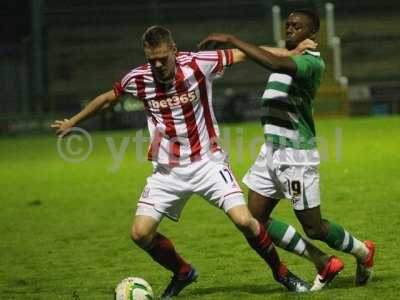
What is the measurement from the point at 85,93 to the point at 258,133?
6971 millimetres

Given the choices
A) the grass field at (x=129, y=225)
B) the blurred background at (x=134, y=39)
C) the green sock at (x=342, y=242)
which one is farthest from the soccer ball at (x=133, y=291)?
the blurred background at (x=134, y=39)

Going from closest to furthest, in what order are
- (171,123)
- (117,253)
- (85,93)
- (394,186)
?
(171,123), (117,253), (394,186), (85,93)

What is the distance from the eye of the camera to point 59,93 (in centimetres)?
2545

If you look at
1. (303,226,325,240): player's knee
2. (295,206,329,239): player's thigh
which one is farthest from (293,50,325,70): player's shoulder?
(303,226,325,240): player's knee

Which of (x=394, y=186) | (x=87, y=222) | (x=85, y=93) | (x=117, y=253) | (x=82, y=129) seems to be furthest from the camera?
(x=85, y=93)

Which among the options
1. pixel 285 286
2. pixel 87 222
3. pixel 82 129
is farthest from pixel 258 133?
pixel 285 286

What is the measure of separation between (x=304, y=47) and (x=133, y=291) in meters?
1.95

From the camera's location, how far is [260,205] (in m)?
6.78

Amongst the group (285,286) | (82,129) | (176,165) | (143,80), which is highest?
(143,80)

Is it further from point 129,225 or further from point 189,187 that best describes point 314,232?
point 129,225

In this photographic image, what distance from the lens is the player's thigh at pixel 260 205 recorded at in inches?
267

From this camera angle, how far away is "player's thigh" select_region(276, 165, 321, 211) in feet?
21.3

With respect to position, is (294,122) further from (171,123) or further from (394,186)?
(394,186)

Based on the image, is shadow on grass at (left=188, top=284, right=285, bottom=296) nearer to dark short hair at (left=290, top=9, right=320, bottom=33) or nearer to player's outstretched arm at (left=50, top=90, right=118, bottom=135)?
player's outstretched arm at (left=50, top=90, right=118, bottom=135)
